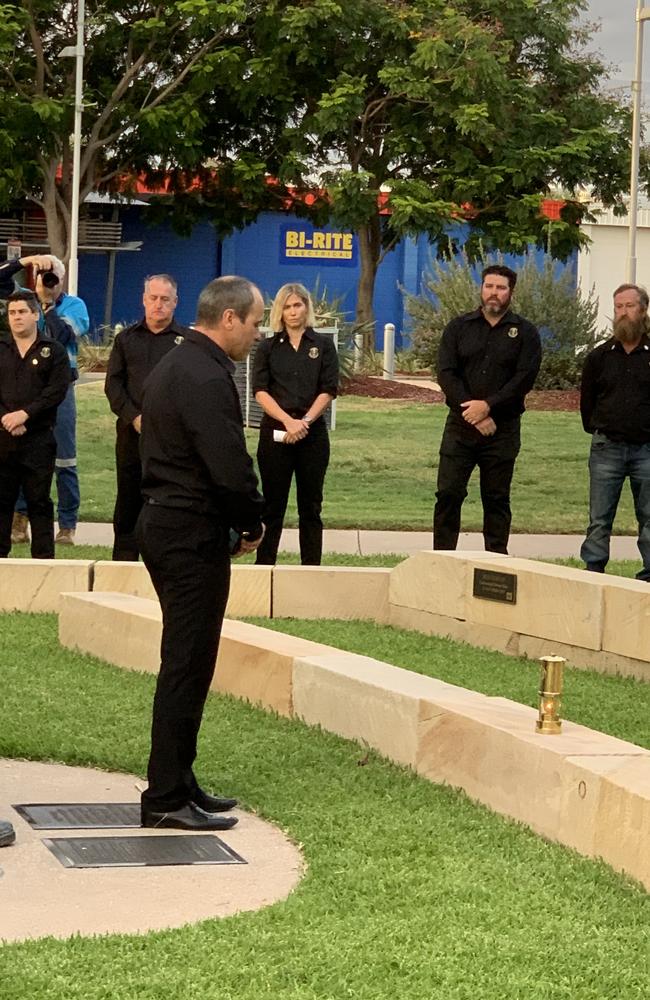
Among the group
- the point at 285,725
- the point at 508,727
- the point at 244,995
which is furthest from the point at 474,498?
the point at 244,995

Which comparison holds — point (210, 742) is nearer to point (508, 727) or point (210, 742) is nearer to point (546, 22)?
point (508, 727)

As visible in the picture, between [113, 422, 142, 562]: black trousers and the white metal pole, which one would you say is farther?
the white metal pole

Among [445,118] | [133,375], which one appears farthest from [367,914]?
[445,118]

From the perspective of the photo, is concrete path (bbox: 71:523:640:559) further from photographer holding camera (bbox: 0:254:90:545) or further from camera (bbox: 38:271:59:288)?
camera (bbox: 38:271:59:288)

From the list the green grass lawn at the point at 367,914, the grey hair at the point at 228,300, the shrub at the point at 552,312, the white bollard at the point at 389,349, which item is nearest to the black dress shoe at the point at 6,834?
the green grass lawn at the point at 367,914

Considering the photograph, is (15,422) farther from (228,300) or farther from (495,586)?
(228,300)

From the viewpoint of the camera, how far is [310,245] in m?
48.6

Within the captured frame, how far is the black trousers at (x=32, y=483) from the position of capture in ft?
35.4

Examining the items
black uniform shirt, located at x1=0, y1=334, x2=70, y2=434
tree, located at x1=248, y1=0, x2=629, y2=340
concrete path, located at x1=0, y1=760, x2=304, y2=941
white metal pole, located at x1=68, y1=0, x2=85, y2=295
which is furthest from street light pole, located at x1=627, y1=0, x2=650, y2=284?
concrete path, located at x1=0, y1=760, x2=304, y2=941

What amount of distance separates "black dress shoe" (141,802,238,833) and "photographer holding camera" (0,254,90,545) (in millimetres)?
5734

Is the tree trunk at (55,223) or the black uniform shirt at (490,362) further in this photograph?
the tree trunk at (55,223)

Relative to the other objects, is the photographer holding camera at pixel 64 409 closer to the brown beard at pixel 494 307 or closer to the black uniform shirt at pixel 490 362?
the black uniform shirt at pixel 490 362

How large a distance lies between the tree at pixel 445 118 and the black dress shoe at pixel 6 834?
32.4 meters

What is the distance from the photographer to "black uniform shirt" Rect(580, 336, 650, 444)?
10594 mm
